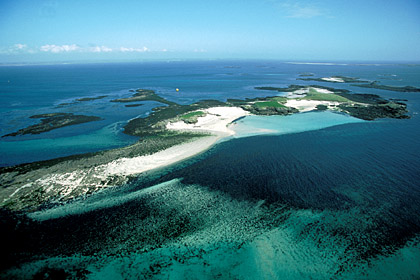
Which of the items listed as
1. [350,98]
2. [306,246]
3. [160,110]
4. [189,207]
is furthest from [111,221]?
[350,98]

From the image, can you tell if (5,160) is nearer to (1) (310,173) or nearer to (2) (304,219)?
(2) (304,219)

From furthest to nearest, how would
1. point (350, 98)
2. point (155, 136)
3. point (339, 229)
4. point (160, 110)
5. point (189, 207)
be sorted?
1. point (350, 98)
2. point (160, 110)
3. point (155, 136)
4. point (189, 207)
5. point (339, 229)

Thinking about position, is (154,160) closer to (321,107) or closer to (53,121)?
(53,121)

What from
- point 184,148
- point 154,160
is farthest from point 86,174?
point 184,148

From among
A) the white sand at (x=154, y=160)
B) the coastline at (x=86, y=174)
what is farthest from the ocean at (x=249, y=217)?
the coastline at (x=86, y=174)

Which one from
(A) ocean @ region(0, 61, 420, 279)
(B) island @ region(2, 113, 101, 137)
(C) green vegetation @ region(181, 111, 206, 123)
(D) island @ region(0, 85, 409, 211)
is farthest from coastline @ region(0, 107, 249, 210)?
(B) island @ region(2, 113, 101, 137)

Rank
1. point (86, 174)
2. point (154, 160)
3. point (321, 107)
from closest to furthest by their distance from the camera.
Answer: point (86, 174) < point (154, 160) < point (321, 107)

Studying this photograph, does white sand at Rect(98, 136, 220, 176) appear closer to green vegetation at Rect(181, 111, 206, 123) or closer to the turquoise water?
the turquoise water
